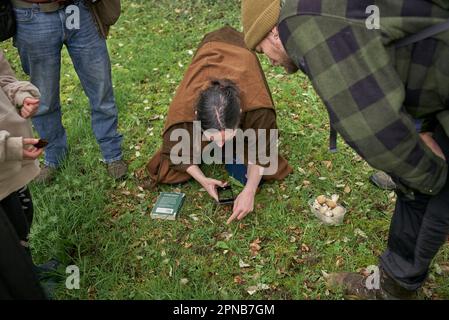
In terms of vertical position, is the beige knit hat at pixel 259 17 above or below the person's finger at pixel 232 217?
above

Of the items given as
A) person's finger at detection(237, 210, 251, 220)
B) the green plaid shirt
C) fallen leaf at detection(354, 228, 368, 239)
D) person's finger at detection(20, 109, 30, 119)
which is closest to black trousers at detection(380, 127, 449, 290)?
the green plaid shirt

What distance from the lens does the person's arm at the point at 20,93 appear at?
2.26 meters

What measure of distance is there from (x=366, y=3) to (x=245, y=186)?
2.02 metres

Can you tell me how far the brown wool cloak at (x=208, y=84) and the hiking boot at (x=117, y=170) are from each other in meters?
0.22

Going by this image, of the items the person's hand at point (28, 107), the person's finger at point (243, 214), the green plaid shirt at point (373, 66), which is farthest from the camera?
the person's finger at point (243, 214)

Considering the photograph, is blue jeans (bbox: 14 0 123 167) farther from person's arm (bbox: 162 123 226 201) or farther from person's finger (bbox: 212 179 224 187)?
person's finger (bbox: 212 179 224 187)

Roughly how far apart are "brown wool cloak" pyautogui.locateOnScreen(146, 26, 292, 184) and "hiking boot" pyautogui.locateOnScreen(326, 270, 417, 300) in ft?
3.38

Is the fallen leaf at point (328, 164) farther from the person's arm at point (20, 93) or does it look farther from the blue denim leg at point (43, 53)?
the person's arm at point (20, 93)

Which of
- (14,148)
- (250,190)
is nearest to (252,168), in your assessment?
(250,190)

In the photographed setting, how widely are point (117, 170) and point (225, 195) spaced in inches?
38.0

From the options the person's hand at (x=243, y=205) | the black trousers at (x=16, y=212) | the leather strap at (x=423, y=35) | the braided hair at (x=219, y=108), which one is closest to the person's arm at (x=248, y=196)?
the person's hand at (x=243, y=205)
